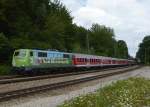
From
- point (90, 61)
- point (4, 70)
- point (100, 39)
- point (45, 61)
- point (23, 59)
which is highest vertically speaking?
point (100, 39)

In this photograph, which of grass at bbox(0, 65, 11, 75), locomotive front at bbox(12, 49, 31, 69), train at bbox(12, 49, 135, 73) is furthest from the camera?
grass at bbox(0, 65, 11, 75)

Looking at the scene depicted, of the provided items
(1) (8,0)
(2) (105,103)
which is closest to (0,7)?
(1) (8,0)

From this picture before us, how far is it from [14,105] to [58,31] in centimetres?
6315

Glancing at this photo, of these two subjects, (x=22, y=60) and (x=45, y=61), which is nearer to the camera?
(x=22, y=60)

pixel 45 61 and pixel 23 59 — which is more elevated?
pixel 23 59

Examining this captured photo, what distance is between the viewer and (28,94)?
73.5ft

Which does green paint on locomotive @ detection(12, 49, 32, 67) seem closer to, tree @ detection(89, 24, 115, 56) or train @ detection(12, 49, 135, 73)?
train @ detection(12, 49, 135, 73)

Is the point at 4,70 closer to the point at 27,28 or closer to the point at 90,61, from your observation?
the point at 27,28

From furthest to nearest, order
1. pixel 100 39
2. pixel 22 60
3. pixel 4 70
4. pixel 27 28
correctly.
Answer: pixel 100 39 → pixel 27 28 → pixel 4 70 → pixel 22 60

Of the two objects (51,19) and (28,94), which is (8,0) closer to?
(51,19)

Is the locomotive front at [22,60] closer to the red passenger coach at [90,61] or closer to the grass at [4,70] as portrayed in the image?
the grass at [4,70]

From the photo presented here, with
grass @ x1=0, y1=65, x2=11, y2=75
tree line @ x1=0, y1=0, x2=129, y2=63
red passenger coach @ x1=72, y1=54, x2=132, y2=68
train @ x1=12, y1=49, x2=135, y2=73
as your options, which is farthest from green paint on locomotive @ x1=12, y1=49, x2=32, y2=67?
red passenger coach @ x1=72, y1=54, x2=132, y2=68

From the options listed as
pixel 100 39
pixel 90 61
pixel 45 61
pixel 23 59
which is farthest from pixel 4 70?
pixel 100 39

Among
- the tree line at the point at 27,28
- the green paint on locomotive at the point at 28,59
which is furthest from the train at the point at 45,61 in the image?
the tree line at the point at 27,28
